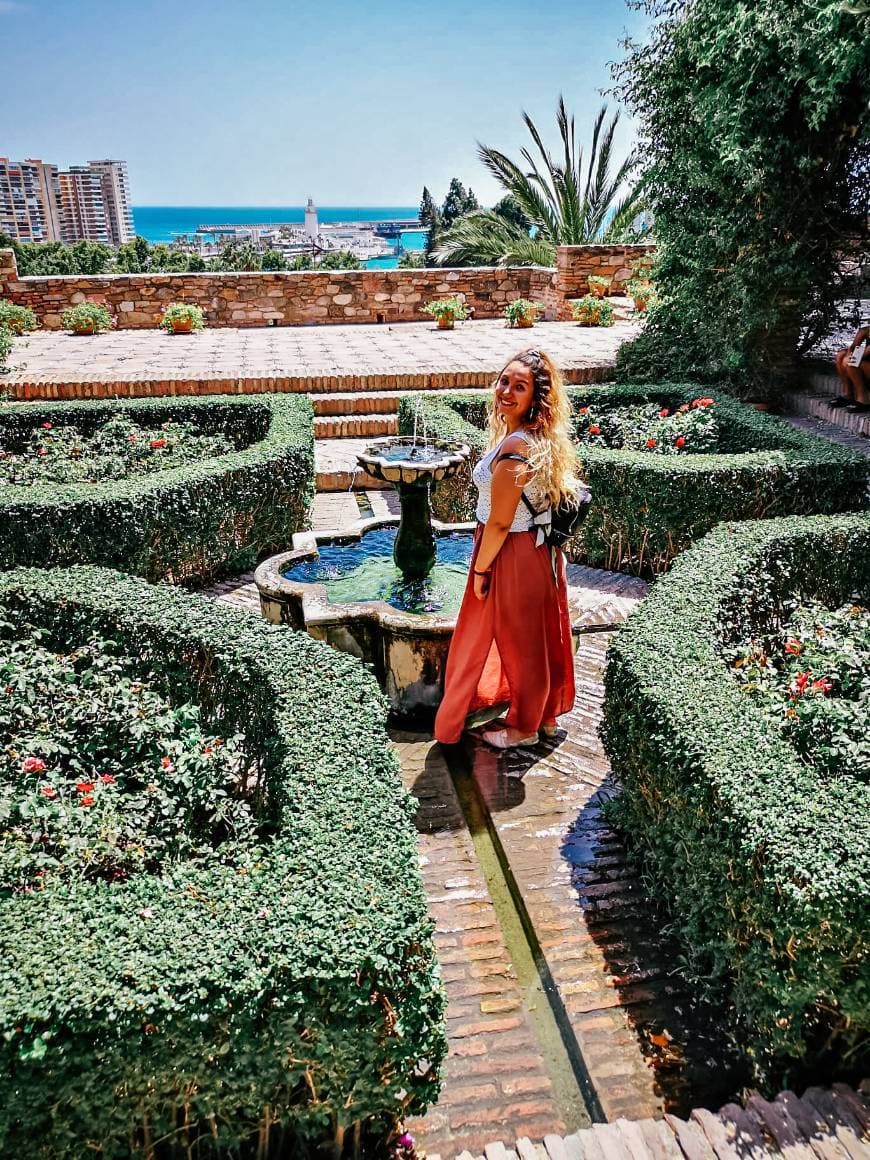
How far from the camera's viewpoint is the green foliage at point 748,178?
7527 mm

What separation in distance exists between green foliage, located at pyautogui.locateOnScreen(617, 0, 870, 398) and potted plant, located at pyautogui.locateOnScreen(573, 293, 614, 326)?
4100 millimetres

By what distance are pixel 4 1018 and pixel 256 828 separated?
1.35 metres

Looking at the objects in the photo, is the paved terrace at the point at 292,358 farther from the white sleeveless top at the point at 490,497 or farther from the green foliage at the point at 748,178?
the white sleeveless top at the point at 490,497

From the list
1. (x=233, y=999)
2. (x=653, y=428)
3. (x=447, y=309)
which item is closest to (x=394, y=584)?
(x=233, y=999)

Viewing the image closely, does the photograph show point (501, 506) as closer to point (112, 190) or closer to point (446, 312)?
point (446, 312)

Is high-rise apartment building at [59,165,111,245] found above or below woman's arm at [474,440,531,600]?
above

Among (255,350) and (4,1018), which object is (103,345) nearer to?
(255,350)

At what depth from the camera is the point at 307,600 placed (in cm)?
486

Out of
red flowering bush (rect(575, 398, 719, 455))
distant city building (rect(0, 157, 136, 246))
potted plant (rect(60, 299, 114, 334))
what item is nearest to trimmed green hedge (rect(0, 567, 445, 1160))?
red flowering bush (rect(575, 398, 719, 455))

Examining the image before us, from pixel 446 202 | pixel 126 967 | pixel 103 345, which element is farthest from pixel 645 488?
pixel 446 202

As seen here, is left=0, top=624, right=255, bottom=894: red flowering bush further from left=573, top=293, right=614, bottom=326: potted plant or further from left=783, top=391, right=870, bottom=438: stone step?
left=573, top=293, right=614, bottom=326: potted plant

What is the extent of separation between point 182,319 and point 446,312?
450cm

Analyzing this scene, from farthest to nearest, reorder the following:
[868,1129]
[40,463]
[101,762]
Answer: [40,463]
[101,762]
[868,1129]

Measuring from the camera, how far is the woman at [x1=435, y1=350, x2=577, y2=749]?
3674 mm
